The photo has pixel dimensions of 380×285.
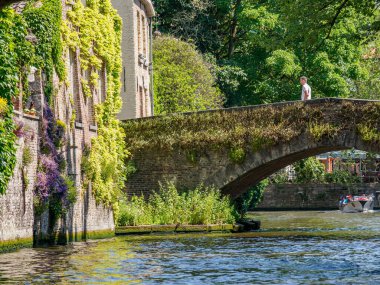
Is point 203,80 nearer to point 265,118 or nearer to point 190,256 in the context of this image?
point 265,118

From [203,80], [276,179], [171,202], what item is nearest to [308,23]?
[171,202]

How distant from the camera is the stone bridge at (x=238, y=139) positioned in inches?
1346

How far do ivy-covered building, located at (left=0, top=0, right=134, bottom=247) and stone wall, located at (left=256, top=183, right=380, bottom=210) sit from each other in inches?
1049

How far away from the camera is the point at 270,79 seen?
57625 mm

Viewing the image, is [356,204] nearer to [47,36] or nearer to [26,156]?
[47,36]

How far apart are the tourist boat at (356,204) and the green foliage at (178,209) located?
20.4m

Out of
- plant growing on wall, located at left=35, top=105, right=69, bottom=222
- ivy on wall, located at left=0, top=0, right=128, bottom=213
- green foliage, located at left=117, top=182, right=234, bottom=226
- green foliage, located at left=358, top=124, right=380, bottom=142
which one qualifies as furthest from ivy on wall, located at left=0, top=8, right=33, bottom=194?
green foliage, located at left=358, top=124, right=380, bottom=142

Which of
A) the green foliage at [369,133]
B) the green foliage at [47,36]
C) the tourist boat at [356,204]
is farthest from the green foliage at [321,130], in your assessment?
the tourist boat at [356,204]

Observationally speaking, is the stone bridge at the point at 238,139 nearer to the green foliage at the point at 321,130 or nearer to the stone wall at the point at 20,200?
the green foliage at the point at 321,130

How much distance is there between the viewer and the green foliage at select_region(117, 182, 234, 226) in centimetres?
3444

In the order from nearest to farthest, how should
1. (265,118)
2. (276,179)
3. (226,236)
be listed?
(226,236) < (265,118) < (276,179)

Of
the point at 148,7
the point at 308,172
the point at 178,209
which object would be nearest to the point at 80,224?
the point at 178,209

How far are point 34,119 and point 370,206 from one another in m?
33.8

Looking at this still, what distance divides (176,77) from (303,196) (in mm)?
13700
